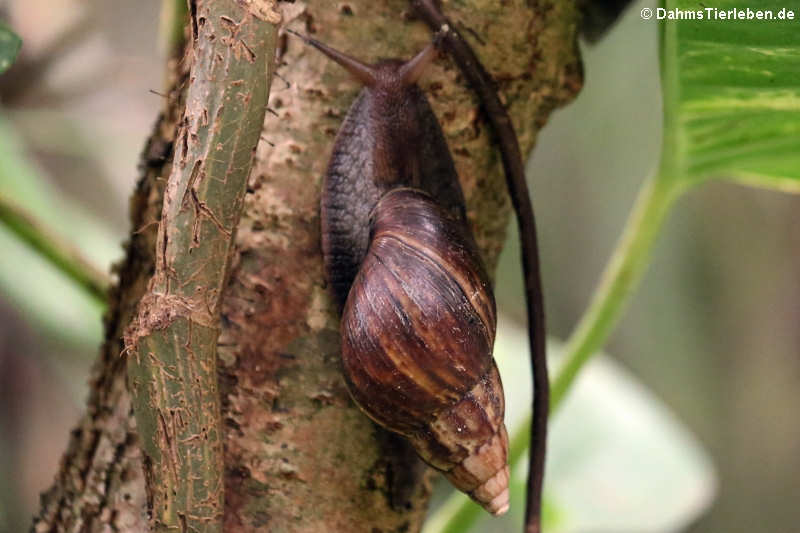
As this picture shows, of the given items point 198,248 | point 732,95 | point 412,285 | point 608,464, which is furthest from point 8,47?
point 608,464

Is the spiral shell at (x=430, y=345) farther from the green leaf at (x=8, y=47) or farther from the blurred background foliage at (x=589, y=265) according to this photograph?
the blurred background foliage at (x=589, y=265)

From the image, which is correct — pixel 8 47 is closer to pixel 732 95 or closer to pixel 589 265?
pixel 732 95

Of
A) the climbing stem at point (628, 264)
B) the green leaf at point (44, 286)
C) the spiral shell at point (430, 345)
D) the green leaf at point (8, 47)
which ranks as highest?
the green leaf at point (44, 286)

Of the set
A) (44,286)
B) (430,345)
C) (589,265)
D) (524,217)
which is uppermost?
(589,265)

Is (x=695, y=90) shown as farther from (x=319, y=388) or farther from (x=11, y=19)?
Answer: (x=11, y=19)

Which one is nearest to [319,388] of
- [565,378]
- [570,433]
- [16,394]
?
[565,378]

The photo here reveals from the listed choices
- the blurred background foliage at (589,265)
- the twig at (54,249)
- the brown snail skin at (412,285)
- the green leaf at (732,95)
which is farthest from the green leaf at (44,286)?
the green leaf at (732,95)

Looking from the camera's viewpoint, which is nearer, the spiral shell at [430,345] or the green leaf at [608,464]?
the spiral shell at [430,345]
